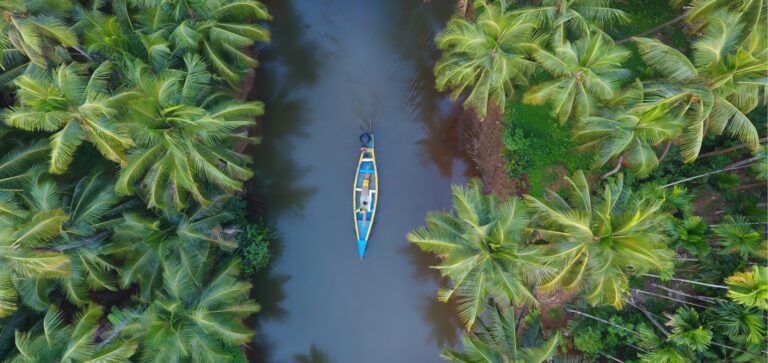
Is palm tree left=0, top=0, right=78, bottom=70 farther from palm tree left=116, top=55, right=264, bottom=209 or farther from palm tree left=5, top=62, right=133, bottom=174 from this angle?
palm tree left=116, top=55, right=264, bottom=209

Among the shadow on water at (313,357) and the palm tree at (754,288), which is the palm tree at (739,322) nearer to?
the palm tree at (754,288)

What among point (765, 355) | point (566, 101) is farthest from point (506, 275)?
point (765, 355)

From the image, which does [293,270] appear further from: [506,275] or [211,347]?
[506,275]

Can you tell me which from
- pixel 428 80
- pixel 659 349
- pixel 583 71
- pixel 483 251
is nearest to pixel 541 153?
pixel 583 71

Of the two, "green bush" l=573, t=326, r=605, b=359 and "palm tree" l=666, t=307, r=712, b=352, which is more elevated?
"palm tree" l=666, t=307, r=712, b=352

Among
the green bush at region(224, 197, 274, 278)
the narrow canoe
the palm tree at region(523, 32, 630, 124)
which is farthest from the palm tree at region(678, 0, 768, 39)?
the green bush at region(224, 197, 274, 278)

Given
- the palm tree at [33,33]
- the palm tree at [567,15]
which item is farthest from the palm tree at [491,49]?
the palm tree at [33,33]
